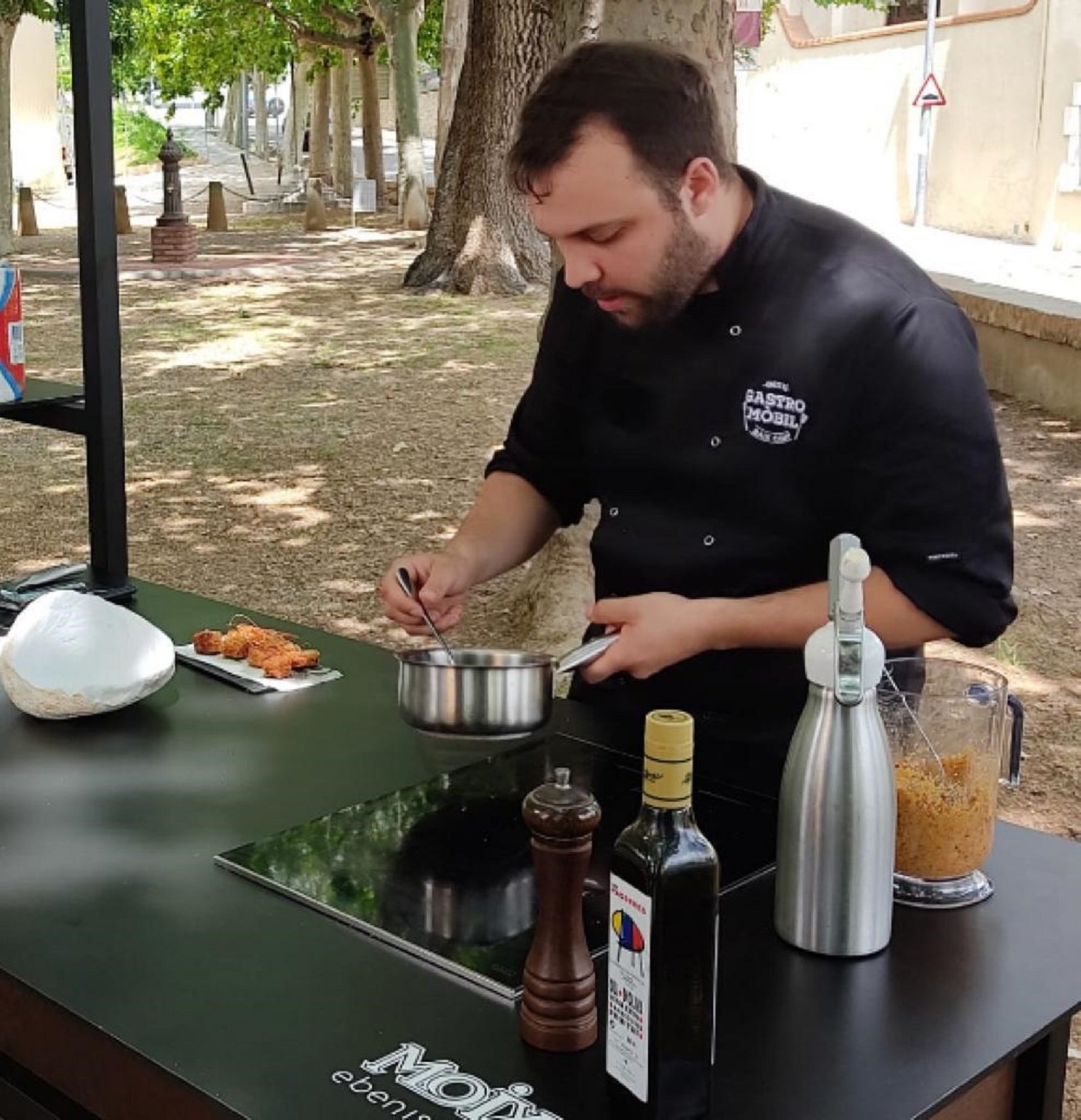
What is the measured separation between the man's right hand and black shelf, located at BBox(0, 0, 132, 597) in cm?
60

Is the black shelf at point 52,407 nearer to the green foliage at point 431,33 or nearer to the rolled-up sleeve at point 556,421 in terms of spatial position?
the rolled-up sleeve at point 556,421

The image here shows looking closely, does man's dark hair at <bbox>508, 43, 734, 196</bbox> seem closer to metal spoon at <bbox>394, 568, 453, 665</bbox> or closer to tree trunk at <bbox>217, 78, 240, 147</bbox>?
metal spoon at <bbox>394, 568, 453, 665</bbox>

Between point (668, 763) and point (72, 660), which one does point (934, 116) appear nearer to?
point (72, 660)

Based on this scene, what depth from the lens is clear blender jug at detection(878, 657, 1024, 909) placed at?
1.53m

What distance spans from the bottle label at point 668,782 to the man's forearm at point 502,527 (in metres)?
1.25

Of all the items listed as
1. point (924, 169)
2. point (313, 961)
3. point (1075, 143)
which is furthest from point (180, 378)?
point (924, 169)

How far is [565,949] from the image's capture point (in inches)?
49.6

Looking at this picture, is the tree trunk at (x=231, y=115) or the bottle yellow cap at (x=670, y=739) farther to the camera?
the tree trunk at (x=231, y=115)

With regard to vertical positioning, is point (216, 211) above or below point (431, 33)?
below

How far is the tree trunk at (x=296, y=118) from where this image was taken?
3462 cm

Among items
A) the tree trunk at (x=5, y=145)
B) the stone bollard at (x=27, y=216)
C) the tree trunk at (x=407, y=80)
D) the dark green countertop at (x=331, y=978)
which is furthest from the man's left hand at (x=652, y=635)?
the stone bollard at (x=27, y=216)

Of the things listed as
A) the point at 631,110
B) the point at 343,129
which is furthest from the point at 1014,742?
the point at 343,129

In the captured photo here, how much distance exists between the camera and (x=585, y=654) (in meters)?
1.93

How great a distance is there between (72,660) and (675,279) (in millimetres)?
909
